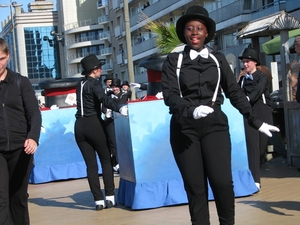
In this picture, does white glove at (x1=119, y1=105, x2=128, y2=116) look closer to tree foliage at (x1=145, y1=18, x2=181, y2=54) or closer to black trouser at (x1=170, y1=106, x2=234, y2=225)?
black trouser at (x1=170, y1=106, x2=234, y2=225)

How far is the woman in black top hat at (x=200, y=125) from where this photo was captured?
5.19 meters

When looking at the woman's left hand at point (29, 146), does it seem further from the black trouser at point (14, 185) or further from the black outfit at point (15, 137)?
the black trouser at point (14, 185)

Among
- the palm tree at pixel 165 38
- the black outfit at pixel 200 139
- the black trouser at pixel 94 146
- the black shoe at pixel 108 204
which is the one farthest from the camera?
the palm tree at pixel 165 38

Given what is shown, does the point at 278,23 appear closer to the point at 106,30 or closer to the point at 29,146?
the point at 29,146

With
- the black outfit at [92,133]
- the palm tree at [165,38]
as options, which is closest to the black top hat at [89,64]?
the black outfit at [92,133]

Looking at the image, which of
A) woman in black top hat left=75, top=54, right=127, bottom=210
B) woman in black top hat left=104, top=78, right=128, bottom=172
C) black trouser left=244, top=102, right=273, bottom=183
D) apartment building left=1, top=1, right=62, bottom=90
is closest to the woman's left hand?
woman in black top hat left=75, top=54, right=127, bottom=210

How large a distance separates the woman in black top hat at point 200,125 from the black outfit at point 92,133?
10.9 feet

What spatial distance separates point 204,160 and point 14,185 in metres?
1.72

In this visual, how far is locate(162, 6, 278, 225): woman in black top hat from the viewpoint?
5.19m

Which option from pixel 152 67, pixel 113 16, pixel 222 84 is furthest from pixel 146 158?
pixel 113 16

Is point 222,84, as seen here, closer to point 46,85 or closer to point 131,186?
point 131,186

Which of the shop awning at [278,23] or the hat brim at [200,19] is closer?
the hat brim at [200,19]

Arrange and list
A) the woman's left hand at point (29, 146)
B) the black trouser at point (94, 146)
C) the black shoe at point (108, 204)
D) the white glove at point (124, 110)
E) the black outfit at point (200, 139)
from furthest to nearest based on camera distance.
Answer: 1. the black shoe at point (108, 204)
2. the black trouser at point (94, 146)
3. the white glove at point (124, 110)
4. the woman's left hand at point (29, 146)
5. the black outfit at point (200, 139)

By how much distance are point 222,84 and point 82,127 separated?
11.6ft
